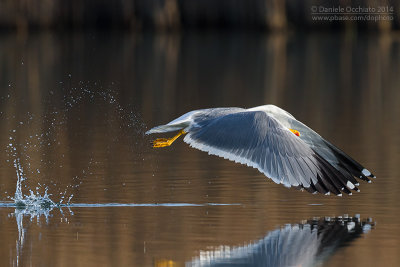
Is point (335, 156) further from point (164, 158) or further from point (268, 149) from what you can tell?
point (164, 158)

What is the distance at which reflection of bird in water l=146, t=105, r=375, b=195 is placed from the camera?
25.0 ft

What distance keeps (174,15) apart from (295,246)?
24.2 metres

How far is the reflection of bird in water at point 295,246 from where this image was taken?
6.36 m

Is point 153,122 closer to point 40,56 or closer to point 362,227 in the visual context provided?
point 362,227

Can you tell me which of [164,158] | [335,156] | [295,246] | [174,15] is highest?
[174,15]

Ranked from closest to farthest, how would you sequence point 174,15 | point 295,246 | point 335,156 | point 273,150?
1. point 295,246
2. point 273,150
3. point 335,156
4. point 174,15

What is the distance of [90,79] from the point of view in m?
19.0

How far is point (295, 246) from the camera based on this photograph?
6.80 m

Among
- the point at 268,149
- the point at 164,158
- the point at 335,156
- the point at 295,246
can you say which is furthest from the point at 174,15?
the point at 295,246

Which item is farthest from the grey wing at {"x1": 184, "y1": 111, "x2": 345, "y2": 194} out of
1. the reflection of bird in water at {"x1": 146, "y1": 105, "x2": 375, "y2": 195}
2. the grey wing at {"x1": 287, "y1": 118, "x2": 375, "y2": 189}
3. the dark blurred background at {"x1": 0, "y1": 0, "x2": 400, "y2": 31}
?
the dark blurred background at {"x1": 0, "y1": 0, "x2": 400, "y2": 31}

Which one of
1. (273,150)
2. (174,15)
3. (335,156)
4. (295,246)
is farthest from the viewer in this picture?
(174,15)

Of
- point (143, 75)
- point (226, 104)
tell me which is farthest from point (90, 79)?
point (226, 104)

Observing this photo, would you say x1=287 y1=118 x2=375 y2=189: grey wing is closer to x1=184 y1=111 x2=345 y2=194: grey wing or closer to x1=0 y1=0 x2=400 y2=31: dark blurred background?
x1=184 y1=111 x2=345 y2=194: grey wing

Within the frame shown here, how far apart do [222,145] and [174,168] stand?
2420 millimetres
